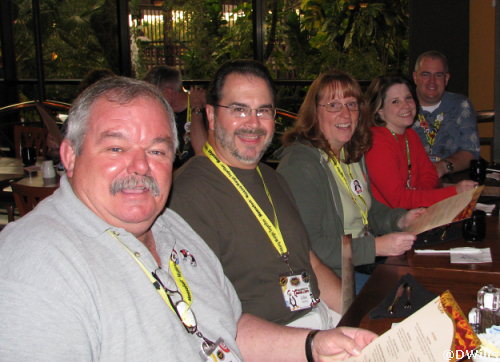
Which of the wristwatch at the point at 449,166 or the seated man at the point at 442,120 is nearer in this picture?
the wristwatch at the point at 449,166

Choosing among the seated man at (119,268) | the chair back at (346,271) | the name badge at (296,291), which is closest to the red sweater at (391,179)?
the chair back at (346,271)

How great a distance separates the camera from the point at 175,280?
1.34 metres

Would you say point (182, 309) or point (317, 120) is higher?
point (317, 120)

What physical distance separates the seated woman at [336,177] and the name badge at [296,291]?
421 millimetres

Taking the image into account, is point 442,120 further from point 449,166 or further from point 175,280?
point 175,280

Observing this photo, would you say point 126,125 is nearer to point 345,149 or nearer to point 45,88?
point 345,149

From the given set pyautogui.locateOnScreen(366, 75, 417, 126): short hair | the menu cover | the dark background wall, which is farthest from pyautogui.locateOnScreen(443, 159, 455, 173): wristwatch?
the menu cover

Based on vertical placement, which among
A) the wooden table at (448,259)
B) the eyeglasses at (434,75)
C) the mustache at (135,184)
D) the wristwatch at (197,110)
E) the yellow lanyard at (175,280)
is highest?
the eyeglasses at (434,75)

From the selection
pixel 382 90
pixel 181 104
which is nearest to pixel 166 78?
pixel 181 104

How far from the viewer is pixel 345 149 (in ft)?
9.13

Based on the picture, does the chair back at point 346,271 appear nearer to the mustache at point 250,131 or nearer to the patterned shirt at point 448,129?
the mustache at point 250,131

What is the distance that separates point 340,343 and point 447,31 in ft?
17.1

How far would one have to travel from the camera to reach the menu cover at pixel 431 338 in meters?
1.12

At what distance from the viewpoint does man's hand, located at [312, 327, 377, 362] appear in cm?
138
